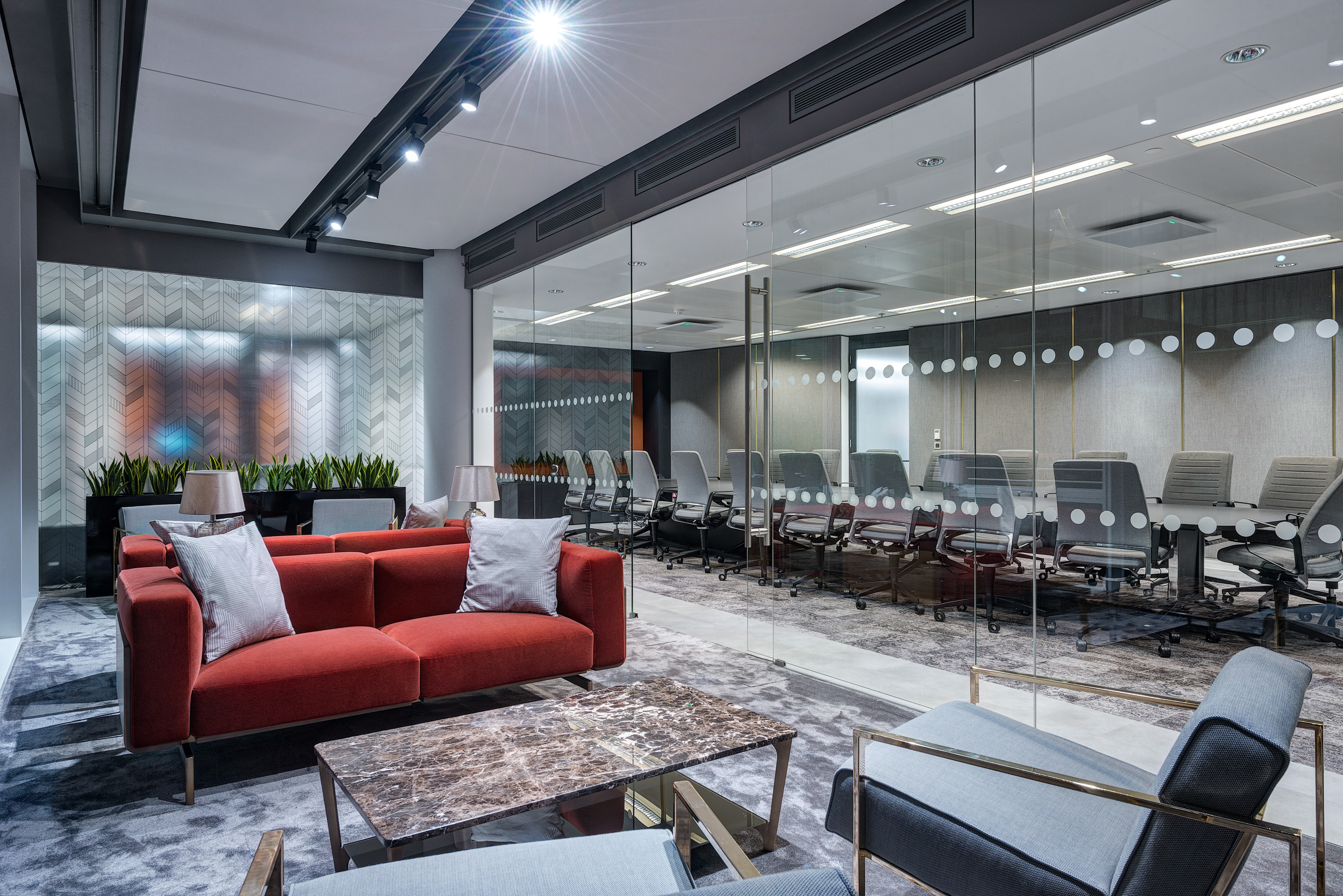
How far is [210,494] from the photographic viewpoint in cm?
373

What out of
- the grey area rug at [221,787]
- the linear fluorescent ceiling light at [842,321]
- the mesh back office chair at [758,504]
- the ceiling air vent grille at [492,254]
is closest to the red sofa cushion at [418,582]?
the grey area rug at [221,787]

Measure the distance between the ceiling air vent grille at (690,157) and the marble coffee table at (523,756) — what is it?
9.50 ft

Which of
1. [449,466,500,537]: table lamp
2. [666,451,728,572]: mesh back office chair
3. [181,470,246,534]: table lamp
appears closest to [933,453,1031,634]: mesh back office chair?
[449,466,500,537]: table lamp

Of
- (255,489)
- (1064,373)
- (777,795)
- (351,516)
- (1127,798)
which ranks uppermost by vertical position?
(1064,373)

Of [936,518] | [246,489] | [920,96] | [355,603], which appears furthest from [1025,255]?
[246,489]

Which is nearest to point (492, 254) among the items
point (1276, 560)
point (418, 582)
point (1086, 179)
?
point (418, 582)

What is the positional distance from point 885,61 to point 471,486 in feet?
10.7

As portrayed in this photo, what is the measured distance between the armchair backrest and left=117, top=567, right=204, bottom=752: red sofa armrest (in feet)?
8.33

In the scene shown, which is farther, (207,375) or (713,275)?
(713,275)

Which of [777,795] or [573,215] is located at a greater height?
[573,215]

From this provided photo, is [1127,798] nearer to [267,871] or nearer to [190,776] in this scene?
[267,871]

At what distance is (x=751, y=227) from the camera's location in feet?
14.9

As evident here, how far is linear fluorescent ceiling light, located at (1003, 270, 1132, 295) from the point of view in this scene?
2.73 metres

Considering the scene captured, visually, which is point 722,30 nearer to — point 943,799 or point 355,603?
point 355,603
